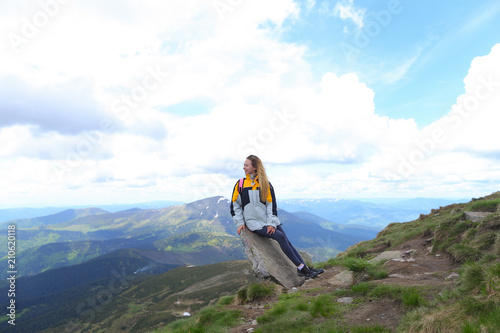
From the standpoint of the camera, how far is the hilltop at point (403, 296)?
5.23 meters

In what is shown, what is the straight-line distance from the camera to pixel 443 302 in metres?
6.15

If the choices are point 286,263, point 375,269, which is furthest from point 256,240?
point 375,269

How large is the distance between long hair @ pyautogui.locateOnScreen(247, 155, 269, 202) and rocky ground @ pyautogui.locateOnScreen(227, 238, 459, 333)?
16.0ft

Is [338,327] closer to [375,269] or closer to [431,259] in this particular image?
[375,269]

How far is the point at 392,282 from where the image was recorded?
8984 mm

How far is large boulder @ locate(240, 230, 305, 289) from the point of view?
12328mm

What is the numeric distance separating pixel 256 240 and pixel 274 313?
15.2ft

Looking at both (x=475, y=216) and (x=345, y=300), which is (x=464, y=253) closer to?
(x=475, y=216)

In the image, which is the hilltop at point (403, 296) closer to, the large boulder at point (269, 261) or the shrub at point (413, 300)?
the shrub at point (413, 300)

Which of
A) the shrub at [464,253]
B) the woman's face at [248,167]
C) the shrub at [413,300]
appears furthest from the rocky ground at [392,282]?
the woman's face at [248,167]

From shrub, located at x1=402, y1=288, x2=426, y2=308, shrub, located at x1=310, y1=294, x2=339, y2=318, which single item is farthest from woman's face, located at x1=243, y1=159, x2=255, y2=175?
shrub, located at x1=402, y1=288, x2=426, y2=308

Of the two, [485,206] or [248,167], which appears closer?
[248,167]

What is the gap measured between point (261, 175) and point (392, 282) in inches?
268

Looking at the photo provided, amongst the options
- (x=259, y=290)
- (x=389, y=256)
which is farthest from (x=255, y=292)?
(x=389, y=256)
